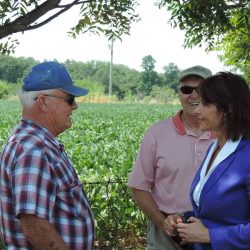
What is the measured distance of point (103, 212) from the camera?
17.9 ft

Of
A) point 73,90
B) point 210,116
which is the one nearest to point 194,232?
point 210,116

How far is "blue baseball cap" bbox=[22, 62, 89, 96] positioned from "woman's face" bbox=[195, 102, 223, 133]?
590mm

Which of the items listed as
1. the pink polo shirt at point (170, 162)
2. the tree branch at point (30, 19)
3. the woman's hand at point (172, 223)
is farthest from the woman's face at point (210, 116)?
the tree branch at point (30, 19)

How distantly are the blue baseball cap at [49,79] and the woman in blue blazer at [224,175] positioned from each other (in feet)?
2.05

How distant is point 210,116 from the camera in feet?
7.73

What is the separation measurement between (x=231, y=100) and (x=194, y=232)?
2.06ft

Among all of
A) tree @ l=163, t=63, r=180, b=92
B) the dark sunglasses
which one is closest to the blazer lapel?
the dark sunglasses

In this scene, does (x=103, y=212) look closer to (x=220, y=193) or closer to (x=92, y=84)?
(x=220, y=193)

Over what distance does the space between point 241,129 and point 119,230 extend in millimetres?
3729

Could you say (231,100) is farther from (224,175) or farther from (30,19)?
(30,19)

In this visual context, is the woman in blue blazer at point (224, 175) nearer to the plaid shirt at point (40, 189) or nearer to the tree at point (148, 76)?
the plaid shirt at point (40, 189)

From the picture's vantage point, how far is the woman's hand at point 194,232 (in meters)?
2.31

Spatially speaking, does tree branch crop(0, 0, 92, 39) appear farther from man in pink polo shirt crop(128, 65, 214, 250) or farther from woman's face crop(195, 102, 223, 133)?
woman's face crop(195, 102, 223, 133)

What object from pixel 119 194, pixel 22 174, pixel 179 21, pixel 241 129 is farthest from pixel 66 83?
pixel 119 194
